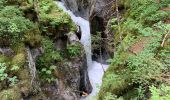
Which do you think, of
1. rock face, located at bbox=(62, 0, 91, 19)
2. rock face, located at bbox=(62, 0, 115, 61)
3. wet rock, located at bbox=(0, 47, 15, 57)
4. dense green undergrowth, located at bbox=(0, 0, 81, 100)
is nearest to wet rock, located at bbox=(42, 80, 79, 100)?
dense green undergrowth, located at bbox=(0, 0, 81, 100)

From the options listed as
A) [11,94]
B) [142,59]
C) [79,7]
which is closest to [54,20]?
[79,7]

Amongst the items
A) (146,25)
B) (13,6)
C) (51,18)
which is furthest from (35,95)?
(51,18)

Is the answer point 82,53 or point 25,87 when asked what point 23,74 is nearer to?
point 25,87

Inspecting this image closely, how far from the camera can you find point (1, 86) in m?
7.89

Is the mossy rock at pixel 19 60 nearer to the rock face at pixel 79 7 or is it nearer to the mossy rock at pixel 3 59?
the mossy rock at pixel 3 59

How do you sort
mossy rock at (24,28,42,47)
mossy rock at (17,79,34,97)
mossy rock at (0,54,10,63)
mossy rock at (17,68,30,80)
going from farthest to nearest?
1. mossy rock at (24,28,42,47)
2. mossy rock at (0,54,10,63)
3. mossy rock at (17,68,30,80)
4. mossy rock at (17,79,34,97)

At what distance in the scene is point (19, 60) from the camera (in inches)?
342

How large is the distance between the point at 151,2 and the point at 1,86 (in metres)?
5.65

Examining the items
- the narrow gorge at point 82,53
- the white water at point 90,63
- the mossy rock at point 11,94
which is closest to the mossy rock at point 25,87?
the narrow gorge at point 82,53

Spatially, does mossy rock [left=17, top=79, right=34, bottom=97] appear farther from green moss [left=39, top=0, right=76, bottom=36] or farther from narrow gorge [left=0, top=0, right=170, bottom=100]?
green moss [left=39, top=0, right=76, bottom=36]

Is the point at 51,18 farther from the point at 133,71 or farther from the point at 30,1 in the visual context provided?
the point at 133,71

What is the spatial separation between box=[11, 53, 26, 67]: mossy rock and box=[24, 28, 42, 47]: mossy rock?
883mm

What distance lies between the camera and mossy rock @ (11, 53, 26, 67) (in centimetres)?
861

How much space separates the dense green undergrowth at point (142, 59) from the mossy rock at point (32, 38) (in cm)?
283
